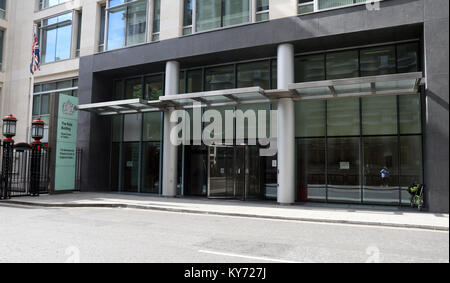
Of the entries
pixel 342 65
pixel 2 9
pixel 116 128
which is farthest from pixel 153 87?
pixel 2 9

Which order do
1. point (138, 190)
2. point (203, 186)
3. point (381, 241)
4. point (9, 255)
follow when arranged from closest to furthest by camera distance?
point (9, 255) < point (381, 241) < point (203, 186) < point (138, 190)

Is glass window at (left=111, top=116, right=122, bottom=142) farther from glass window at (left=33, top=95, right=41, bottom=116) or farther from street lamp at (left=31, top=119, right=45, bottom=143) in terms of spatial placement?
glass window at (left=33, top=95, right=41, bottom=116)

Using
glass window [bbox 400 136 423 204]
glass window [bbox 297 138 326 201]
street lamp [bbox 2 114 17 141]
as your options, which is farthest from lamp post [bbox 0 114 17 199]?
glass window [bbox 400 136 423 204]

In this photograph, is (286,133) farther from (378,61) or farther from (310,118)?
(378,61)

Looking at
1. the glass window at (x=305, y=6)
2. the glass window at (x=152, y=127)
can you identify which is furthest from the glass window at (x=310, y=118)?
the glass window at (x=152, y=127)

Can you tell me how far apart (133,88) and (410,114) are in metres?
14.4

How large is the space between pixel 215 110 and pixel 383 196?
8.56 meters

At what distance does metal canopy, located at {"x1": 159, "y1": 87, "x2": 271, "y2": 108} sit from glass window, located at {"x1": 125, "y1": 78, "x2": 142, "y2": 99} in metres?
4.56

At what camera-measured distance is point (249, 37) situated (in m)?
15.3

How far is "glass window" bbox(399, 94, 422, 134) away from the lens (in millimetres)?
13578

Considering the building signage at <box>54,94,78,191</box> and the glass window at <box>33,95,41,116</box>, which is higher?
the glass window at <box>33,95,41,116</box>

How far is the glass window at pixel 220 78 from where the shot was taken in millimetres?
17359
